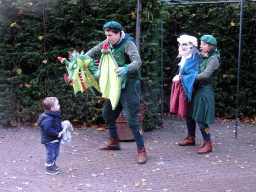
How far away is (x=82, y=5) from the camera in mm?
6617

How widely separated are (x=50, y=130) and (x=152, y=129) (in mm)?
3169

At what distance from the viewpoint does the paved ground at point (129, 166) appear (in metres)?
3.92

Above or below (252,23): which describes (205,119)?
below

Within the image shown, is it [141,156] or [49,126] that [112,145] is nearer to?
[141,156]

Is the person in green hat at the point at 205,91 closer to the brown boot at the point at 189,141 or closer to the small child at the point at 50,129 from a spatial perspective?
the brown boot at the point at 189,141

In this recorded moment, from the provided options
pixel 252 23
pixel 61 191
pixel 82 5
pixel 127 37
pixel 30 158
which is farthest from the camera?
pixel 252 23

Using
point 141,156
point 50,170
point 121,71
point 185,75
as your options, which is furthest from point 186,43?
point 50,170

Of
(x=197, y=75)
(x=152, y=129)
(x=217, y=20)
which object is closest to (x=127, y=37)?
(x=197, y=75)

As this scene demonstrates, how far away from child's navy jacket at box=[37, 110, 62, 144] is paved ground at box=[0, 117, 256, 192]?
501 millimetres

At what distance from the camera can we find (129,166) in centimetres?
458

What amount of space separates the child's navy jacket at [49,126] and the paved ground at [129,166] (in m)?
0.50

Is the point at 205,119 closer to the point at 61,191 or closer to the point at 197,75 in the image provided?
the point at 197,75

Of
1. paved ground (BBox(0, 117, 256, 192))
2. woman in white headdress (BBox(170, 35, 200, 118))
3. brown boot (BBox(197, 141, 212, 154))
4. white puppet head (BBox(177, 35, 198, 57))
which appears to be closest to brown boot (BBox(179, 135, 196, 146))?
paved ground (BBox(0, 117, 256, 192))

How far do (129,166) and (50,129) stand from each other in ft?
4.10
